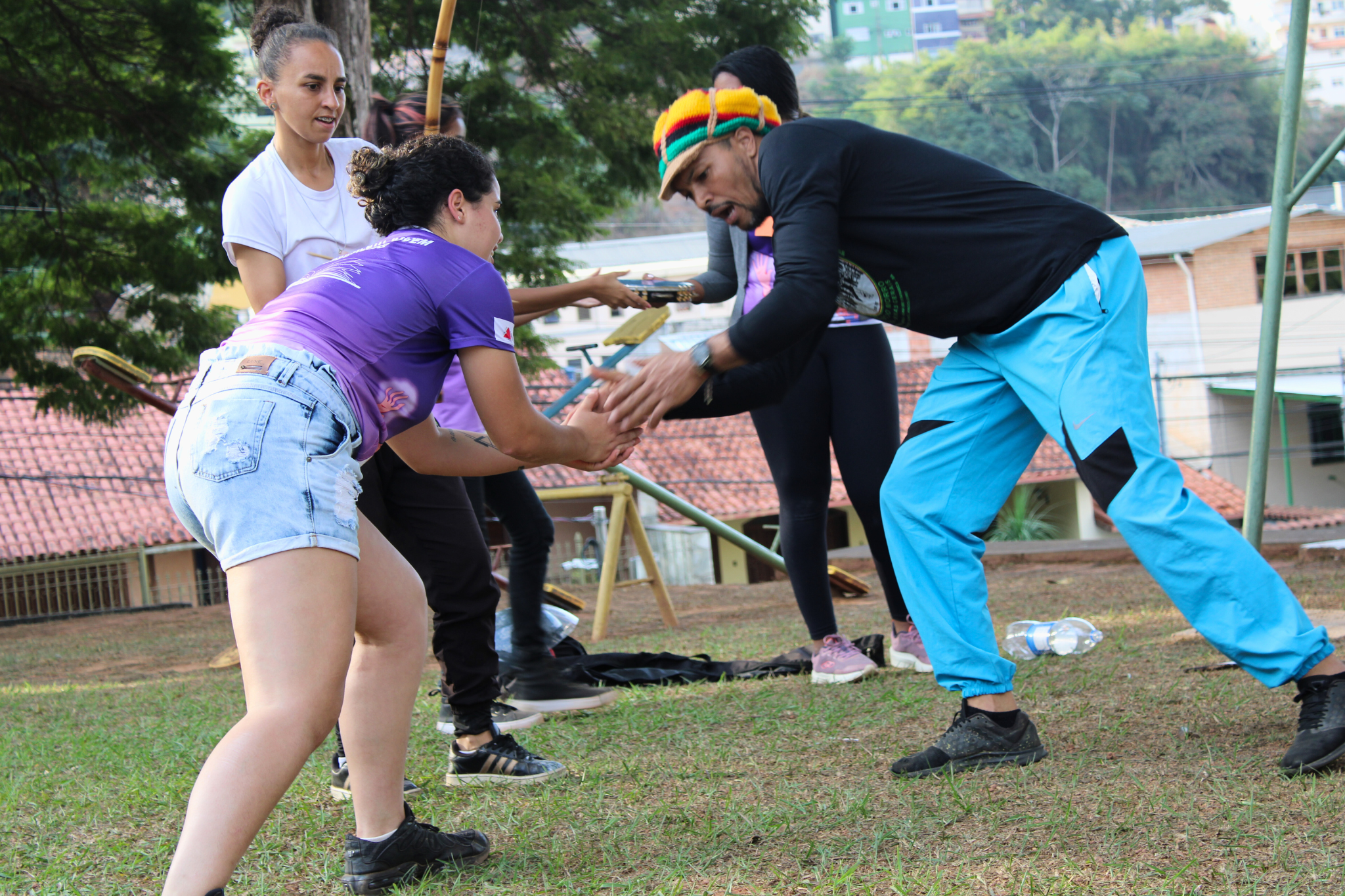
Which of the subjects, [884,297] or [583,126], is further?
[583,126]

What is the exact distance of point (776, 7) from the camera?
11.8 meters

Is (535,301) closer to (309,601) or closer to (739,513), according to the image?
(309,601)

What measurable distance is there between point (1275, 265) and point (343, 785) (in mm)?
3696

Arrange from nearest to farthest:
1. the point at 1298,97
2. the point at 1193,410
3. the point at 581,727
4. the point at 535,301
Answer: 1. the point at 535,301
2. the point at 581,727
3. the point at 1298,97
4. the point at 1193,410

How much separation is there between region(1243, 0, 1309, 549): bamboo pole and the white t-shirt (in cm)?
324

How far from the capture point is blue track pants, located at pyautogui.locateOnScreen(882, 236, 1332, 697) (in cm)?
241

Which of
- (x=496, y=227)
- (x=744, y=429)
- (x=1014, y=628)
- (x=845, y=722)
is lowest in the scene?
(x=744, y=429)

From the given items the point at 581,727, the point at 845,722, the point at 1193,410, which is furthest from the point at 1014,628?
the point at 1193,410

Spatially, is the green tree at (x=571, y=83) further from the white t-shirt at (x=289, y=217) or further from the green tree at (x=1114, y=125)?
the green tree at (x=1114, y=125)

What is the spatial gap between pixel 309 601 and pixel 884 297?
161 cm

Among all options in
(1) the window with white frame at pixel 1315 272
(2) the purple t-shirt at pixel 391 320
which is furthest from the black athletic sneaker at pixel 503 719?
(1) the window with white frame at pixel 1315 272

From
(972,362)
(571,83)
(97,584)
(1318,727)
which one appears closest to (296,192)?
(972,362)

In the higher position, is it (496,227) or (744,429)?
(496,227)

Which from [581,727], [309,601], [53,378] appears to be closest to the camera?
[309,601]
